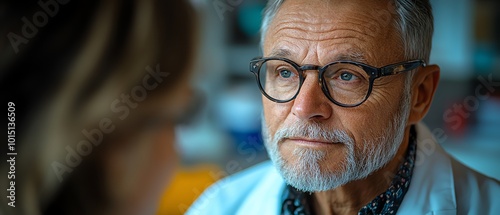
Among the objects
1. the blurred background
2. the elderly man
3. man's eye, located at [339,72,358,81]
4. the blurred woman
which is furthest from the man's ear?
the blurred background

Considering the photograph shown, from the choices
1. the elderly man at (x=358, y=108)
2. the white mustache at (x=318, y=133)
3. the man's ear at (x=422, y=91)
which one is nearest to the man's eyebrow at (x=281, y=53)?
the elderly man at (x=358, y=108)

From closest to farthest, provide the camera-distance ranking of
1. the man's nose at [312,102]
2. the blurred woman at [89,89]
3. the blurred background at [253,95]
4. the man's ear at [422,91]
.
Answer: the blurred woman at [89,89] → the man's nose at [312,102] → the man's ear at [422,91] → the blurred background at [253,95]

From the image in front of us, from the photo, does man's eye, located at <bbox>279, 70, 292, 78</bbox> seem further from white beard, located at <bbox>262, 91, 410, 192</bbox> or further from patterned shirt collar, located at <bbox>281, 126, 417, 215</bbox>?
patterned shirt collar, located at <bbox>281, 126, 417, 215</bbox>

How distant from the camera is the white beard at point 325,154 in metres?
0.91

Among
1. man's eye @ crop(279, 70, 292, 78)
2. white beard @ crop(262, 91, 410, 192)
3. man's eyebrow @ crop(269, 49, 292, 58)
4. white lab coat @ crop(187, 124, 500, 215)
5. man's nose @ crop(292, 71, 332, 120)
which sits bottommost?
white lab coat @ crop(187, 124, 500, 215)

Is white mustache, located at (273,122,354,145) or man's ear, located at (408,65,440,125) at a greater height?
white mustache, located at (273,122,354,145)

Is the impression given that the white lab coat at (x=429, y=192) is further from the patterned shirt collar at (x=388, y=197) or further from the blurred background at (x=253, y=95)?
the blurred background at (x=253, y=95)

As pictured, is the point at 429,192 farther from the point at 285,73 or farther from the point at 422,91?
the point at 285,73

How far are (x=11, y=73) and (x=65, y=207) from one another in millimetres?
203

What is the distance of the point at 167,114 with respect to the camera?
799 millimetres

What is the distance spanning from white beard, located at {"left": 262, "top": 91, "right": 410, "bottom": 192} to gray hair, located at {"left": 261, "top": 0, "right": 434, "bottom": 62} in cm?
9

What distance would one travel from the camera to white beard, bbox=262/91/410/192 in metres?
0.91

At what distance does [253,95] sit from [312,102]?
1439 millimetres

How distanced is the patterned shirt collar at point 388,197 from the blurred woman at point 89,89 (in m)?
0.40
